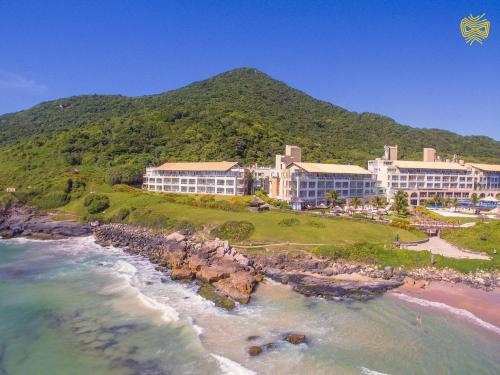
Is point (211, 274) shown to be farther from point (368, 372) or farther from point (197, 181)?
point (197, 181)

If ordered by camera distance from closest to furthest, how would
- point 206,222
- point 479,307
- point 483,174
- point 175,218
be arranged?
point 479,307, point 206,222, point 175,218, point 483,174

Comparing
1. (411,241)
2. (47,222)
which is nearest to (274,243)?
(411,241)

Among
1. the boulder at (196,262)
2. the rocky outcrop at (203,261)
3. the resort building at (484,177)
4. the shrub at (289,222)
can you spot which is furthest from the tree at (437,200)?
the boulder at (196,262)

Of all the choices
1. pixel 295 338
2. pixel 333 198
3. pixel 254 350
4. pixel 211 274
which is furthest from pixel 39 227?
pixel 295 338

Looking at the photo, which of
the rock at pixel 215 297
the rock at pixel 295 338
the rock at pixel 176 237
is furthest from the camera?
the rock at pixel 176 237

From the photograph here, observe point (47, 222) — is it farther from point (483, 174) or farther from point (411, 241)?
point (483, 174)

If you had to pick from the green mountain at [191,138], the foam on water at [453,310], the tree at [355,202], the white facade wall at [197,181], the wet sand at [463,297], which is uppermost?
the green mountain at [191,138]

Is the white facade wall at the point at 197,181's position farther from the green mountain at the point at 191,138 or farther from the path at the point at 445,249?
the path at the point at 445,249
